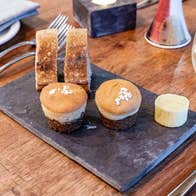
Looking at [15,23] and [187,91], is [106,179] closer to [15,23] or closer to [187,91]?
Answer: [187,91]

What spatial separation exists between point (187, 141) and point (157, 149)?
0.20ft

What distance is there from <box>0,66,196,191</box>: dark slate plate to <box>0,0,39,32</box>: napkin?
0.22 metres

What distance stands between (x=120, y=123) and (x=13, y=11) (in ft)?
1.33

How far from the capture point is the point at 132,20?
0.88 metres

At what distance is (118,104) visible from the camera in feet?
1.82

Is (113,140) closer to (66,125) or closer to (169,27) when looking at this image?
(66,125)

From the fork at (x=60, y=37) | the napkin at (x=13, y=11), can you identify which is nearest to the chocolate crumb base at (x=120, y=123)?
the fork at (x=60, y=37)

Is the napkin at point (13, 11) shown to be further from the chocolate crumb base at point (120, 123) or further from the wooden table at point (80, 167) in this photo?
the chocolate crumb base at point (120, 123)

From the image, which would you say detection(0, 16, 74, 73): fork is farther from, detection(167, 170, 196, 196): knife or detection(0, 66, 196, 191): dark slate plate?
detection(167, 170, 196, 196): knife

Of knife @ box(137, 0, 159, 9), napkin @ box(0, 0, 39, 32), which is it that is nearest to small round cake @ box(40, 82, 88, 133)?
napkin @ box(0, 0, 39, 32)

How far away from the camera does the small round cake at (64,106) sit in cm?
55

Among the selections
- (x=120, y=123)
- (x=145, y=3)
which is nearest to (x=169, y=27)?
(x=145, y=3)

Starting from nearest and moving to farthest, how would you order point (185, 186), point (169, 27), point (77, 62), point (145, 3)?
point (185, 186) < point (77, 62) < point (169, 27) < point (145, 3)

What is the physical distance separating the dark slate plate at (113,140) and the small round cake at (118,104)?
0.6 inches
